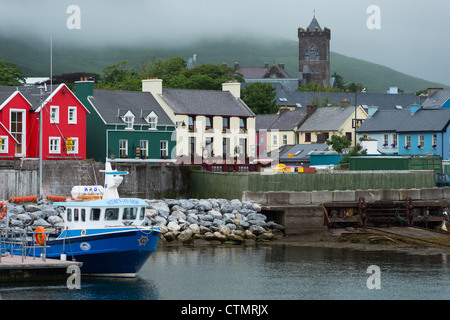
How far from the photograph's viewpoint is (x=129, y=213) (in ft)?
132

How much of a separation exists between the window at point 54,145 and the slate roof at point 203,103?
13296mm

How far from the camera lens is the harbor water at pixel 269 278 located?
36.8 meters

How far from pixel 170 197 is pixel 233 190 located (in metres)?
6.25

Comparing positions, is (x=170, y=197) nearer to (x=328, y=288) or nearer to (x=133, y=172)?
(x=133, y=172)

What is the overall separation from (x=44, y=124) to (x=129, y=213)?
88.1ft

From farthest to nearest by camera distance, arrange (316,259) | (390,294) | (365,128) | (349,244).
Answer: (365,128) < (349,244) < (316,259) < (390,294)

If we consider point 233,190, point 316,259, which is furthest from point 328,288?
point 233,190

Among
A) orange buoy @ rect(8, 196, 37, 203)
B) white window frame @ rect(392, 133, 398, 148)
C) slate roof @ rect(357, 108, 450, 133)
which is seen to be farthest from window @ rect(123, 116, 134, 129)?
white window frame @ rect(392, 133, 398, 148)

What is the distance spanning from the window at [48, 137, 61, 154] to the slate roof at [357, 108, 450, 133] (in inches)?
1373

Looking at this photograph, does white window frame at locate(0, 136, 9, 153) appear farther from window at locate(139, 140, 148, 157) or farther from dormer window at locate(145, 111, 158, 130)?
dormer window at locate(145, 111, 158, 130)

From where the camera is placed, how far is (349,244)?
173 feet

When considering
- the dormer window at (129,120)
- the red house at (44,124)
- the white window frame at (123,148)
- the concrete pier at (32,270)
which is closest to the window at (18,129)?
the red house at (44,124)

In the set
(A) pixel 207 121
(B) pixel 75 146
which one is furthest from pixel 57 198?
(A) pixel 207 121

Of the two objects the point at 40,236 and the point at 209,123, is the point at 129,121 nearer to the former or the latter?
the point at 209,123
